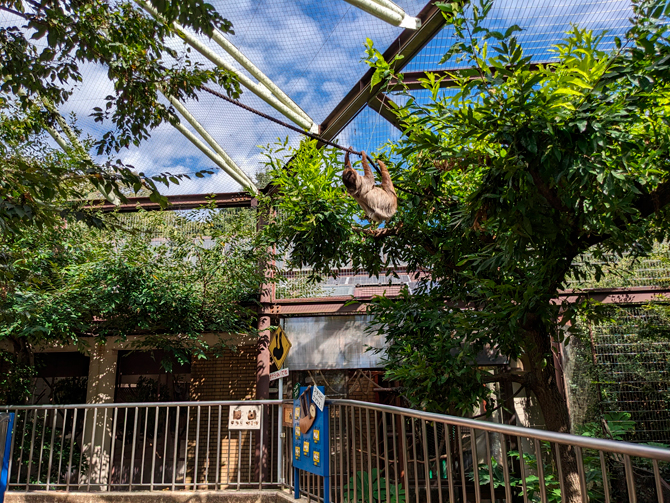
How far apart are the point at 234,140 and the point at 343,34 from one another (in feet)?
10.3

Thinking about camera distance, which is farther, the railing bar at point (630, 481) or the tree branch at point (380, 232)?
the tree branch at point (380, 232)

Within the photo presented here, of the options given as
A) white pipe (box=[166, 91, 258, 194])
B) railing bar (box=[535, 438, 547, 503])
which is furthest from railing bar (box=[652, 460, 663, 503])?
white pipe (box=[166, 91, 258, 194])

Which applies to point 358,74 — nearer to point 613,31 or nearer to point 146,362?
point 613,31

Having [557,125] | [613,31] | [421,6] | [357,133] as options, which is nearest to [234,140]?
[357,133]

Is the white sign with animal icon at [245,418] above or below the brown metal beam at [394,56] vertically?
below

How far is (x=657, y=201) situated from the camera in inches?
141

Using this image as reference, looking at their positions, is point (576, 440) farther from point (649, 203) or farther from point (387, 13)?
point (387, 13)

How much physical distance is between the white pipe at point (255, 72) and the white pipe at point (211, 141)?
1199mm

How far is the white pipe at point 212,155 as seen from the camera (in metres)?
7.77

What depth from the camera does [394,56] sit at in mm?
4930

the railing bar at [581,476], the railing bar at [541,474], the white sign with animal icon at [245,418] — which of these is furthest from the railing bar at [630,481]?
the white sign with animal icon at [245,418]

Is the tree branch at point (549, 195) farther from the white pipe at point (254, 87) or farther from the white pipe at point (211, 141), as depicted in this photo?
the white pipe at point (211, 141)

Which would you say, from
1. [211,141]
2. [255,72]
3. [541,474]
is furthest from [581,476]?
[211,141]

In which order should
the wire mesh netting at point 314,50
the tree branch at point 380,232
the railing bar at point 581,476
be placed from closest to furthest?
the railing bar at point 581,476, the wire mesh netting at point 314,50, the tree branch at point 380,232
